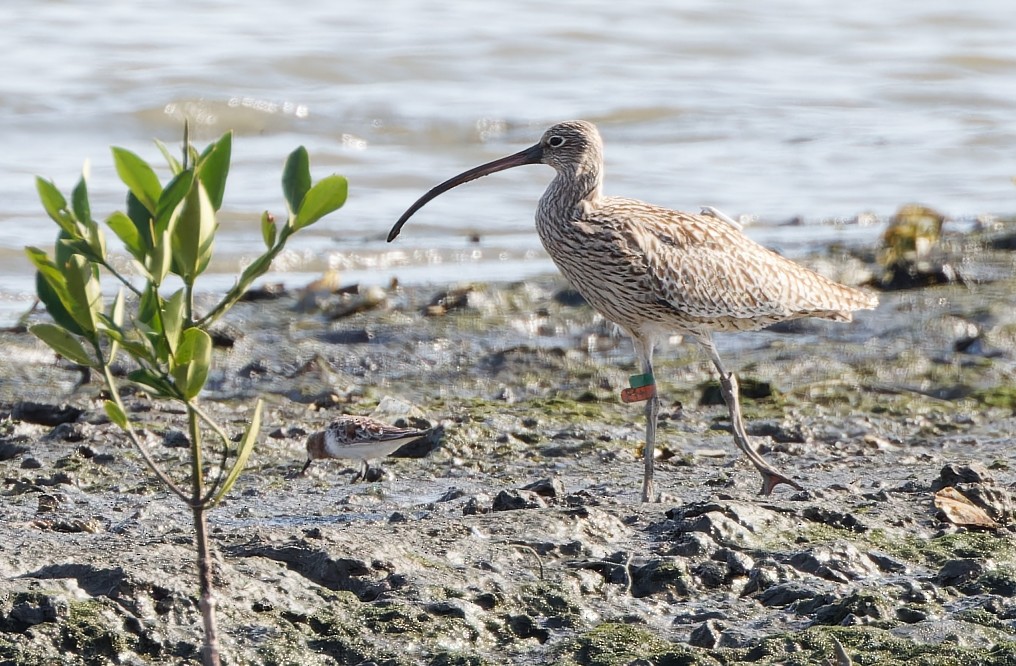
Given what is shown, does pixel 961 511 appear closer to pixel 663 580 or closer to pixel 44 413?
pixel 663 580

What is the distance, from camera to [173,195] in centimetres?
252

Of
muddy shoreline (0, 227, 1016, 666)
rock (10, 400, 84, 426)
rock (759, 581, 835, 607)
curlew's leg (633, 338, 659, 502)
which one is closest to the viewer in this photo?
muddy shoreline (0, 227, 1016, 666)

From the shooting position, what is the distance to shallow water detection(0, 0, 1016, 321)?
1220cm

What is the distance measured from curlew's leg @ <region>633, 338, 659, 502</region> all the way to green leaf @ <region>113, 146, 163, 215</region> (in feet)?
9.47

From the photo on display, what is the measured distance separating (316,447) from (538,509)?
129 cm

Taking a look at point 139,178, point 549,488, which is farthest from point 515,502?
point 139,178

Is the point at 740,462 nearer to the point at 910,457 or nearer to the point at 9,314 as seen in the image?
the point at 910,457

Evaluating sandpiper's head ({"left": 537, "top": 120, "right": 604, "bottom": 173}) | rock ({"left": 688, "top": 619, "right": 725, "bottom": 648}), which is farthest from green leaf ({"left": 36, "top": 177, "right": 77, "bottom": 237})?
sandpiper's head ({"left": 537, "top": 120, "right": 604, "bottom": 173})

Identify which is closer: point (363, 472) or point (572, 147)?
point (363, 472)

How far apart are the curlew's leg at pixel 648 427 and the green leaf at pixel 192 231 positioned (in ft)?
9.26

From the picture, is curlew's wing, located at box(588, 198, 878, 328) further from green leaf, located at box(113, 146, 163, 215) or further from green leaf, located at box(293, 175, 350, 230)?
green leaf, located at box(113, 146, 163, 215)

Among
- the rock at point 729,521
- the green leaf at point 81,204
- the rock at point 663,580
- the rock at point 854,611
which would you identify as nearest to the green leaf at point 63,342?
the green leaf at point 81,204

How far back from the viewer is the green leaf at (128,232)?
257 cm

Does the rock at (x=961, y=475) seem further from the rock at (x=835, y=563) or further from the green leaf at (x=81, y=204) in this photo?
the green leaf at (x=81, y=204)
